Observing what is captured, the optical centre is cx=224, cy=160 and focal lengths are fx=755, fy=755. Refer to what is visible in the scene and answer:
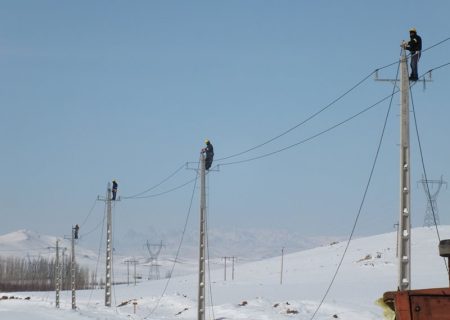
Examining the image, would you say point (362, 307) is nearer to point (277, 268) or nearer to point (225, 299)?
point (225, 299)

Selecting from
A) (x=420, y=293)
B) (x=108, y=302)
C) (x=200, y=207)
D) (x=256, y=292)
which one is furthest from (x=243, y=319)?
(x=420, y=293)

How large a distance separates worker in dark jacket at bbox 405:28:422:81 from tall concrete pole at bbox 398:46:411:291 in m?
0.24

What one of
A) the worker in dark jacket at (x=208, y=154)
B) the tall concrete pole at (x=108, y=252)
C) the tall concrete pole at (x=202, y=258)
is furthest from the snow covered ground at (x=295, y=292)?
the worker in dark jacket at (x=208, y=154)

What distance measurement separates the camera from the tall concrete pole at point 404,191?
21750mm

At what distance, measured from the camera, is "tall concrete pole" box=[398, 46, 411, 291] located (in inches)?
856

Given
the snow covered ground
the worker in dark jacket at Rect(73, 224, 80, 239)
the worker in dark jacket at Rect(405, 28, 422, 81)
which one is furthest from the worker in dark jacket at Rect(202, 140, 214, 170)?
the worker in dark jacket at Rect(73, 224, 80, 239)

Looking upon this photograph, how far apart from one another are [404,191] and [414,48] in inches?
198

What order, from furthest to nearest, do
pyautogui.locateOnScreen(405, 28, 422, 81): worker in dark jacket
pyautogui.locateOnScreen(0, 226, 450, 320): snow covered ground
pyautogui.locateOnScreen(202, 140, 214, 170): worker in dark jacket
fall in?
pyautogui.locateOnScreen(0, 226, 450, 320): snow covered ground < pyautogui.locateOnScreen(202, 140, 214, 170): worker in dark jacket < pyautogui.locateOnScreen(405, 28, 422, 81): worker in dark jacket

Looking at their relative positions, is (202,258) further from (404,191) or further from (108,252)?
(108,252)

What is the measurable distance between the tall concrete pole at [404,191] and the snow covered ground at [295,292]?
21.4 metres

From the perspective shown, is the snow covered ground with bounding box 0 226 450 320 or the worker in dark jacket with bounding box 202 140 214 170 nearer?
the worker in dark jacket with bounding box 202 140 214 170

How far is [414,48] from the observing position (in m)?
24.5

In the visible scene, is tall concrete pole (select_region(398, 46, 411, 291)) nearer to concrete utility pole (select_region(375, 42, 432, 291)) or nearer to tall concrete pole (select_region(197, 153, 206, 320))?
concrete utility pole (select_region(375, 42, 432, 291))

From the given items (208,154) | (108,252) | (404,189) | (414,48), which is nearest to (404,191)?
(404,189)
